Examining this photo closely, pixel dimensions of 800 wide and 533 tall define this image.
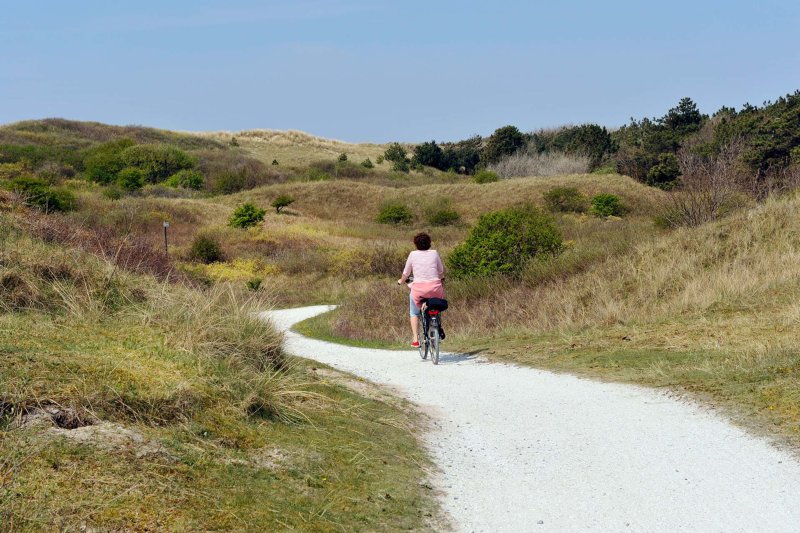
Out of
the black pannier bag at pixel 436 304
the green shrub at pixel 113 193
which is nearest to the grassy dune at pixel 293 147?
the green shrub at pixel 113 193

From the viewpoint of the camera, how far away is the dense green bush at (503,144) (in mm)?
112875

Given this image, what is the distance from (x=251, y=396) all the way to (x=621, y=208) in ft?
210

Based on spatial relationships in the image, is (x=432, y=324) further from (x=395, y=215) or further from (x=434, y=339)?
(x=395, y=215)

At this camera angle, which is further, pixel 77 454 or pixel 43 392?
pixel 43 392

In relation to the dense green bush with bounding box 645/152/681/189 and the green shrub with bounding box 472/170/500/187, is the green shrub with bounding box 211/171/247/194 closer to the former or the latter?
the green shrub with bounding box 472/170/500/187

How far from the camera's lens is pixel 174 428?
5766mm

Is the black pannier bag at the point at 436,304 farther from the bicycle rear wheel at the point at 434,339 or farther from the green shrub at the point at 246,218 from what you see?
the green shrub at the point at 246,218

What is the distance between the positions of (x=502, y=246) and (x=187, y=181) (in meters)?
66.4

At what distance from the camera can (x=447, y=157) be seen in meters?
119

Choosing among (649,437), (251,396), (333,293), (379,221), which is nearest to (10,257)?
(251,396)

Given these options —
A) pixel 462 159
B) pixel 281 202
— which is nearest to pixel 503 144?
pixel 462 159

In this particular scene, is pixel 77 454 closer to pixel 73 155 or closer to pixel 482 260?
pixel 482 260

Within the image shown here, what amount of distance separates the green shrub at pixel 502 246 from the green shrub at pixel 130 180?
5727cm

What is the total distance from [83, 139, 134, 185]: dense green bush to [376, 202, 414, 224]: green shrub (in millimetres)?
29900
